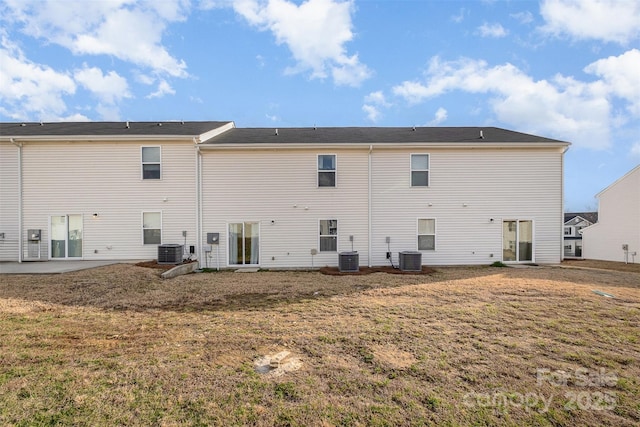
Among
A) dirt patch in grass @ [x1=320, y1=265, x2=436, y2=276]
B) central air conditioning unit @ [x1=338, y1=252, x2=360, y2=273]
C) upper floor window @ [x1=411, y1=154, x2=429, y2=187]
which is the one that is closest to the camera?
dirt patch in grass @ [x1=320, y1=265, x2=436, y2=276]

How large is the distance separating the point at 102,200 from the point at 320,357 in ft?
39.8

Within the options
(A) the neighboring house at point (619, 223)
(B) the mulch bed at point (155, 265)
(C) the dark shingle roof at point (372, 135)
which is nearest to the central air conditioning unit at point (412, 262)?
(C) the dark shingle roof at point (372, 135)

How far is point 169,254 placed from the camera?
10.7 metres

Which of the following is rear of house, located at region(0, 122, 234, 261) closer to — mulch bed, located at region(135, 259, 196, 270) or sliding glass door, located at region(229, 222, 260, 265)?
mulch bed, located at region(135, 259, 196, 270)

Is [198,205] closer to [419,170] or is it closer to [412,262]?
[412,262]

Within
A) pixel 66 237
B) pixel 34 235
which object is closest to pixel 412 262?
pixel 66 237

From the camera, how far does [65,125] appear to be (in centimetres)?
1401

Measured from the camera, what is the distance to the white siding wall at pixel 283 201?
11578mm

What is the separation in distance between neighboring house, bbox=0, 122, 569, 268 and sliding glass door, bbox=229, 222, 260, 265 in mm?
42

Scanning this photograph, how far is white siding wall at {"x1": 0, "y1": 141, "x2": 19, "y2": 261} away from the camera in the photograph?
11.5 m

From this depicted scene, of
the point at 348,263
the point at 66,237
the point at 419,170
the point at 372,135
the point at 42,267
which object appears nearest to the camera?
the point at 42,267

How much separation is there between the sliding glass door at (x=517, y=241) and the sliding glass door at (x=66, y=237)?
1790 centimetres

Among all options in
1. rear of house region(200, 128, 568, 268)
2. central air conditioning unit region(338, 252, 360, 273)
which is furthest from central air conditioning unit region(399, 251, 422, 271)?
central air conditioning unit region(338, 252, 360, 273)

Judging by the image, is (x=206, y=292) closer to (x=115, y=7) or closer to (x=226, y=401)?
(x=226, y=401)
